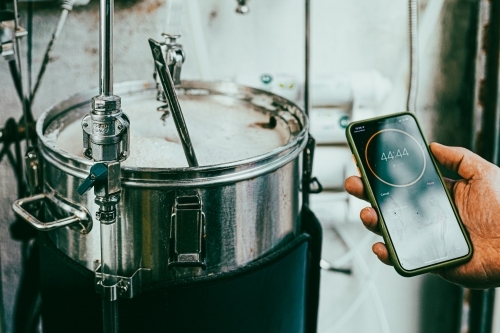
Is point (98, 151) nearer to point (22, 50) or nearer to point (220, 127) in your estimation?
point (220, 127)

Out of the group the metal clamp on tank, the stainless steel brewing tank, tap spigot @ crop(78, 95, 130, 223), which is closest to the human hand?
the stainless steel brewing tank

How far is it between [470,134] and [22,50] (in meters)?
0.94

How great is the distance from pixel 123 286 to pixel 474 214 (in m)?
0.52

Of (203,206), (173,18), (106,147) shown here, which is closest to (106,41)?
(106,147)

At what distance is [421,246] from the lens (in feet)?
2.78

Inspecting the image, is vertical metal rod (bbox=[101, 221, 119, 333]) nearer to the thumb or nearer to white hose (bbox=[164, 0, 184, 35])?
white hose (bbox=[164, 0, 184, 35])

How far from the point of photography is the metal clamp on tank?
0.72 meters

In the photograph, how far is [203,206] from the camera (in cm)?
75

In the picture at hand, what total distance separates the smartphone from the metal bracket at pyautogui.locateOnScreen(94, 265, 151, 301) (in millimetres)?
326

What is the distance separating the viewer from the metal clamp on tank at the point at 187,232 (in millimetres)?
719

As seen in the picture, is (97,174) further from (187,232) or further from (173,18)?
(173,18)

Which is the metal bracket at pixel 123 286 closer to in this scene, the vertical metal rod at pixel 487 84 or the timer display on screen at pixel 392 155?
the timer display on screen at pixel 392 155

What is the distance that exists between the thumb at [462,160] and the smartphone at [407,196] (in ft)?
0.15

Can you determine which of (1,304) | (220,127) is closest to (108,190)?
(220,127)
